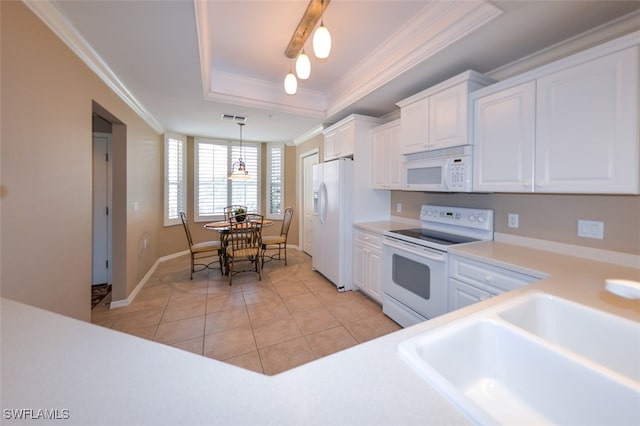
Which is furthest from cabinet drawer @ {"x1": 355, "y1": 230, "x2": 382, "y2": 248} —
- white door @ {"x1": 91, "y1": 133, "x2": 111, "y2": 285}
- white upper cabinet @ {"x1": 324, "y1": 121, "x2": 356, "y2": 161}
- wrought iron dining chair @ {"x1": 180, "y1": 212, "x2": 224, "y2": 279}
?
white door @ {"x1": 91, "y1": 133, "x2": 111, "y2": 285}

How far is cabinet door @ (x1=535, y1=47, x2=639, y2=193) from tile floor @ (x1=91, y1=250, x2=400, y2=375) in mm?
1896

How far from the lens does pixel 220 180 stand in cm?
547

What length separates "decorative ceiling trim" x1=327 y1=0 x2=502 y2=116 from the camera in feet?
5.64

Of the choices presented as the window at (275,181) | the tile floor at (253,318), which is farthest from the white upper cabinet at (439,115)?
the window at (275,181)

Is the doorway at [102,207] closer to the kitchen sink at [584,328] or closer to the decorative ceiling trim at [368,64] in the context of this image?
the decorative ceiling trim at [368,64]

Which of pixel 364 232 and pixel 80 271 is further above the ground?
pixel 364 232

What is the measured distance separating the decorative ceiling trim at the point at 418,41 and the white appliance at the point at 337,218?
0.92m

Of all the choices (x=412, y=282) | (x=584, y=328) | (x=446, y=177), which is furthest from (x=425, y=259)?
(x=584, y=328)

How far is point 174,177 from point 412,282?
4708 mm

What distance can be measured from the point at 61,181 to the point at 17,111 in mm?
570

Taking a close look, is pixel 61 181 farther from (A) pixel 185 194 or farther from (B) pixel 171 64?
(A) pixel 185 194

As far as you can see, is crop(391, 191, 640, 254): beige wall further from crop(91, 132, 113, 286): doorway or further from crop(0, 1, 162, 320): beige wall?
crop(91, 132, 113, 286): doorway

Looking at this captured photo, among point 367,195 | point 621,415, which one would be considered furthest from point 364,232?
point 621,415

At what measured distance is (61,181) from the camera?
5.97 feet
